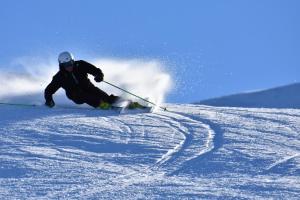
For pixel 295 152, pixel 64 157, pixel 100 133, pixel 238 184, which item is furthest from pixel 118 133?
pixel 238 184

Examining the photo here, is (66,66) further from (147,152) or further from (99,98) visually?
(147,152)

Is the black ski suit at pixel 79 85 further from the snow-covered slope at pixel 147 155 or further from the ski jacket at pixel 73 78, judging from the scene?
the snow-covered slope at pixel 147 155

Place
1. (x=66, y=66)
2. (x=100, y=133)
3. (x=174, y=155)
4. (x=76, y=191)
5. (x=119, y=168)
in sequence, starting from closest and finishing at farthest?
(x=76, y=191) < (x=119, y=168) < (x=174, y=155) < (x=100, y=133) < (x=66, y=66)

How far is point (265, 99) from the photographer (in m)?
21.0

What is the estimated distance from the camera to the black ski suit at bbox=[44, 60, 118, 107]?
1391 centimetres

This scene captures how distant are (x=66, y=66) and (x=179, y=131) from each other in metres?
3.02

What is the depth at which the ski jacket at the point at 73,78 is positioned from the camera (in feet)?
45.5

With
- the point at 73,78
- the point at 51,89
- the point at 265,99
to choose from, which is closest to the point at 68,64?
the point at 73,78

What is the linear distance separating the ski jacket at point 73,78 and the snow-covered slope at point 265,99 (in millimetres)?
6569

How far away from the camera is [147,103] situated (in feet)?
47.6

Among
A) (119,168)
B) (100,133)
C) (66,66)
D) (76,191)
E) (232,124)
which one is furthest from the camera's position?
(66,66)

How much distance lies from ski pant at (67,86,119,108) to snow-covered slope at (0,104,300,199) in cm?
67

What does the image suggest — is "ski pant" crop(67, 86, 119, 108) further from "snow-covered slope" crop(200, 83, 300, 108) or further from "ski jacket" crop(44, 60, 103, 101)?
"snow-covered slope" crop(200, 83, 300, 108)

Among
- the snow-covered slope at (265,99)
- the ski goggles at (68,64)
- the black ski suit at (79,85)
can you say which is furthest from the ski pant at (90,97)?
the snow-covered slope at (265,99)
